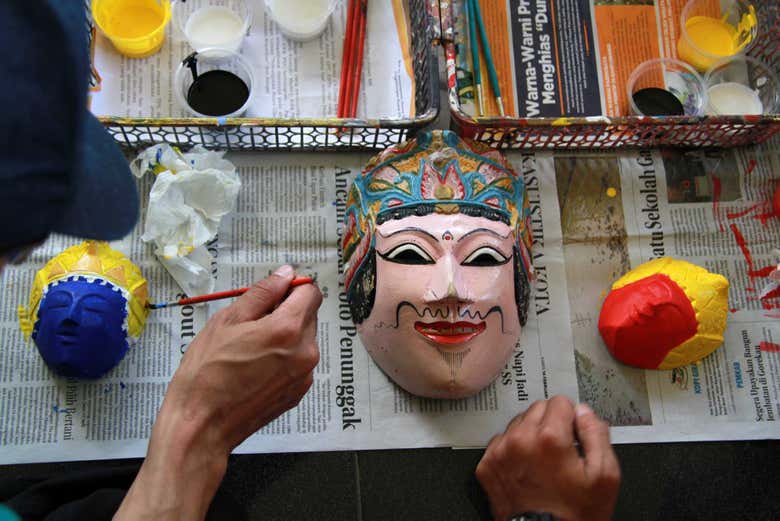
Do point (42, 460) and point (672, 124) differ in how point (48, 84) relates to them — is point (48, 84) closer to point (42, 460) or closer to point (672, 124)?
point (42, 460)

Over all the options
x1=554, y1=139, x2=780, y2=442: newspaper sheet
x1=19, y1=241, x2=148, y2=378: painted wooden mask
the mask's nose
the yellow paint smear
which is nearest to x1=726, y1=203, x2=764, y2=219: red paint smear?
x1=554, y1=139, x2=780, y2=442: newspaper sheet

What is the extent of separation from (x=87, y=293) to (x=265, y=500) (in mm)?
485

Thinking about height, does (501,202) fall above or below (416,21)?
below

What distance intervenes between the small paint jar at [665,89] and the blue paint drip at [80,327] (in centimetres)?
109

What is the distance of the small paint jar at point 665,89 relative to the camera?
141 centimetres

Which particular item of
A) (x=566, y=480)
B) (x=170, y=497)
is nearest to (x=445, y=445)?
(x=566, y=480)

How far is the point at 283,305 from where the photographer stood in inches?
36.2

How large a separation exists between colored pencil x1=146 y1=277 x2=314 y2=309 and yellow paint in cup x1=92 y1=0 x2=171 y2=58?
0.52 meters

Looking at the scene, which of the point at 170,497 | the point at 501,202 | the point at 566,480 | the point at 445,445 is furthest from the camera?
the point at 445,445

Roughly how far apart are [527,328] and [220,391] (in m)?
0.66

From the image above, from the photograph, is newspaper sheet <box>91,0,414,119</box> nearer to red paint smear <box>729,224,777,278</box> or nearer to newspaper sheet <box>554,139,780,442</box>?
newspaper sheet <box>554,139,780,442</box>

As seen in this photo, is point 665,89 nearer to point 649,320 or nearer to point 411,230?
point 649,320

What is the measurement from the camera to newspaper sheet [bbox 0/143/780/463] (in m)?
1.25

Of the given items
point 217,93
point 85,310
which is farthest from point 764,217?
point 85,310
